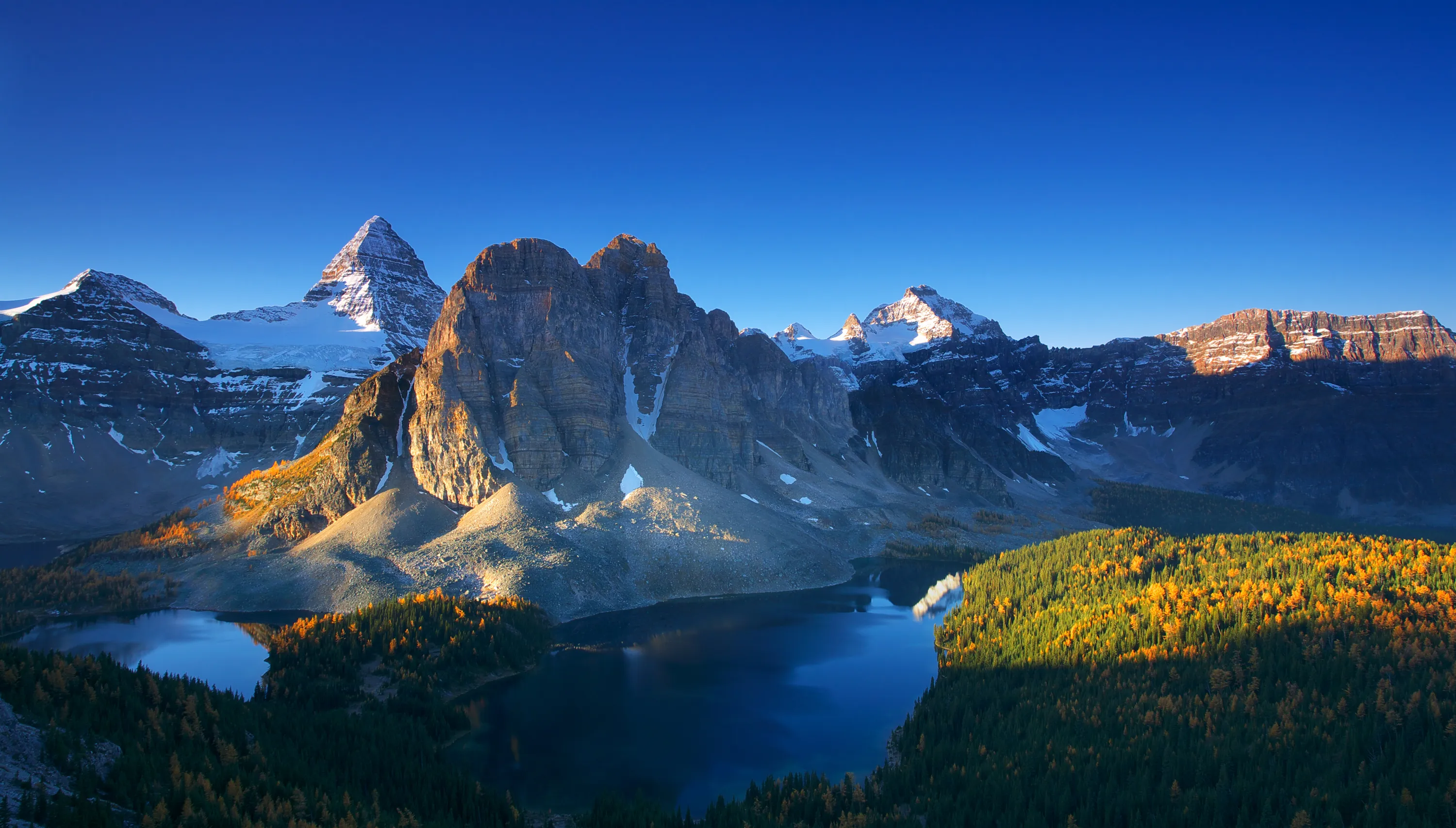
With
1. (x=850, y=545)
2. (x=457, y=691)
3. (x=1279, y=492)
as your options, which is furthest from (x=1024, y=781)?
(x=1279, y=492)

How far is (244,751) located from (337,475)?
208ft

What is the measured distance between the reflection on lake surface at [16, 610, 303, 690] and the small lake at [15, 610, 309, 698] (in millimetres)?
A: 68

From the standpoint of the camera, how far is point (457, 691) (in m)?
46.8

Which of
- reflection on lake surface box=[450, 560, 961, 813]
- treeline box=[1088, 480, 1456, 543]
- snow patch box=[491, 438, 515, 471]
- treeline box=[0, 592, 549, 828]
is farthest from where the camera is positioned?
treeline box=[1088, 480, 1456, 543]

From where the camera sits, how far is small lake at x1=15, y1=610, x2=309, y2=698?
49.7m

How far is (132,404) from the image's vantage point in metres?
141

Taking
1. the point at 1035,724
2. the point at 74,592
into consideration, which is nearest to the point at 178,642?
the point at 74,592

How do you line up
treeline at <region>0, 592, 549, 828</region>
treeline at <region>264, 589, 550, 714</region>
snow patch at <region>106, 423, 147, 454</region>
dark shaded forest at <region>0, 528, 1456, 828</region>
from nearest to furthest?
treeline at <region>0, 592, 549, 828</region>
dark shaded forest at <region>0, 528, 1456, 828</region>
treeline at <region>264, 589, 550, 714</region>
snow patch at <region>106, 423, 147, 454</region>

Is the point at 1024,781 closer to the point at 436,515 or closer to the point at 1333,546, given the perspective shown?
the point at 1333,546

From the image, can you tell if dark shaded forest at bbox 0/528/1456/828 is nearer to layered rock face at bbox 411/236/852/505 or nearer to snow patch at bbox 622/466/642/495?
→ snow patch at bbox 622/466/642/495

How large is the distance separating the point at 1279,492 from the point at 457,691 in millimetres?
222788

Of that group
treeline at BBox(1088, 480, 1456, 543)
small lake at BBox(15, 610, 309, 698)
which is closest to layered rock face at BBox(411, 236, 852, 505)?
small lake at BBox(15, 610, 309, 698)

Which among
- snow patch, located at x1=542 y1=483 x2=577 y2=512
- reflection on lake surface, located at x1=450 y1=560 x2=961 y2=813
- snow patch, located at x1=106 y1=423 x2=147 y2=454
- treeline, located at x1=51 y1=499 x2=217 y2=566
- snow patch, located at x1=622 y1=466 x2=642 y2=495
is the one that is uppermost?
snow patch, located at x1=106 y1=423 x2=147 y2=454

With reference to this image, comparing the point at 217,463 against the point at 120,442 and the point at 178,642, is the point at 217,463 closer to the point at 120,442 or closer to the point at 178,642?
the point at 120,442
